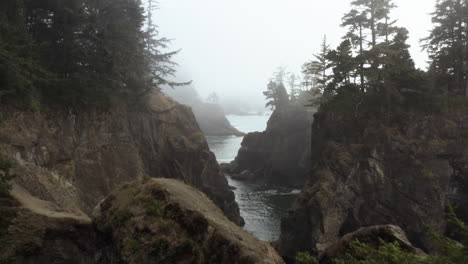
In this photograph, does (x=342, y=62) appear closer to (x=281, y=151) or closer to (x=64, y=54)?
(x=64, y=54)

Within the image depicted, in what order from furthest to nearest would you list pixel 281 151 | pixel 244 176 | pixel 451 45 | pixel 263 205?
1. pixel 281 151
2. pixel 244 176
3. pixel 263 205
4. pixel 451 45

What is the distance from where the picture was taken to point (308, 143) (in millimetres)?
59188

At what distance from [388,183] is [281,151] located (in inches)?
1265

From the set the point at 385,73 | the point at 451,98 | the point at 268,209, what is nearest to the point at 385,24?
the point at 385,73

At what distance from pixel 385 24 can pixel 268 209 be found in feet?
84.2

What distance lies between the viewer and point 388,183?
92.7ft

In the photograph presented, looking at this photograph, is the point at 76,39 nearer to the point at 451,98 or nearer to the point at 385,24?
the point at 385,24

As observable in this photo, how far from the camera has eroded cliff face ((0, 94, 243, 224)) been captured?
1872 centimetres

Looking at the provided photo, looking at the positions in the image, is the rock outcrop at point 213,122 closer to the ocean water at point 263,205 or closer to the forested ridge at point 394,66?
the ocean water at point 263,205

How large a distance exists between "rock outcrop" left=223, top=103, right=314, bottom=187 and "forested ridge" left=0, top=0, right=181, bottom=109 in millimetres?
35918

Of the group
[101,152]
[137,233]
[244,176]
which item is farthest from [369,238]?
[244,176]

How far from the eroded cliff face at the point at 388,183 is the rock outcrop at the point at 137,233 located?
59.9 ft

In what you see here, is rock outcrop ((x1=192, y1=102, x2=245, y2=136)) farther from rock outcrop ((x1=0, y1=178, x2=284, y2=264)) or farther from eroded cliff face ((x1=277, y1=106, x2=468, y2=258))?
rock outcrop ((x1=0, y1=178, x2=284, y2=264))

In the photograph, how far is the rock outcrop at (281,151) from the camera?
5744 centimetres
